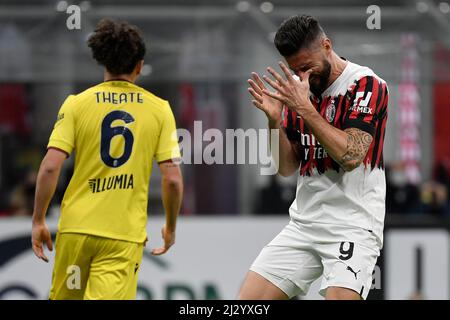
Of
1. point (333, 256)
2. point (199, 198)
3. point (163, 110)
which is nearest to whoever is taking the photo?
point (333, 256)

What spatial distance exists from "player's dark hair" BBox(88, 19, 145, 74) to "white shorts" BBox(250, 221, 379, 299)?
1.15 meters

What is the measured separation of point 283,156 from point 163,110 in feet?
2.18

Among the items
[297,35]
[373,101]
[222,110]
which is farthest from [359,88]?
[222,110]

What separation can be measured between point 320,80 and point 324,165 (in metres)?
0.39

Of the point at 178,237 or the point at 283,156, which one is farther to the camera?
the point at 178,237

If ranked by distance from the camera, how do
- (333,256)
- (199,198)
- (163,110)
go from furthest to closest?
(199,198) → (163,110) → (333,256)

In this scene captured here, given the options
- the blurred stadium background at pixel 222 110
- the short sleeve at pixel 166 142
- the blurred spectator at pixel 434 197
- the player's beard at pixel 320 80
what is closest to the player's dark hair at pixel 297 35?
the player's beard at pixel 320 80

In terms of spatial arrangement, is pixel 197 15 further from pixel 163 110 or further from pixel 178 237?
pixel 163 110

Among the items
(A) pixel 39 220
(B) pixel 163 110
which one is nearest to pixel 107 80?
(B) pixel 163 110

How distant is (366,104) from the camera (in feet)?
15.2

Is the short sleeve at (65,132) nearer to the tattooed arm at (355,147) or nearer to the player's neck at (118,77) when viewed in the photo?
the player's neck at (118,77)

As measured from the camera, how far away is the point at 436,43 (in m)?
8.94

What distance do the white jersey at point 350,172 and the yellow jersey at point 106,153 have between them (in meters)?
0.85

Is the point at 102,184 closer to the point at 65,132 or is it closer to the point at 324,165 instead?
the point at 65,132
